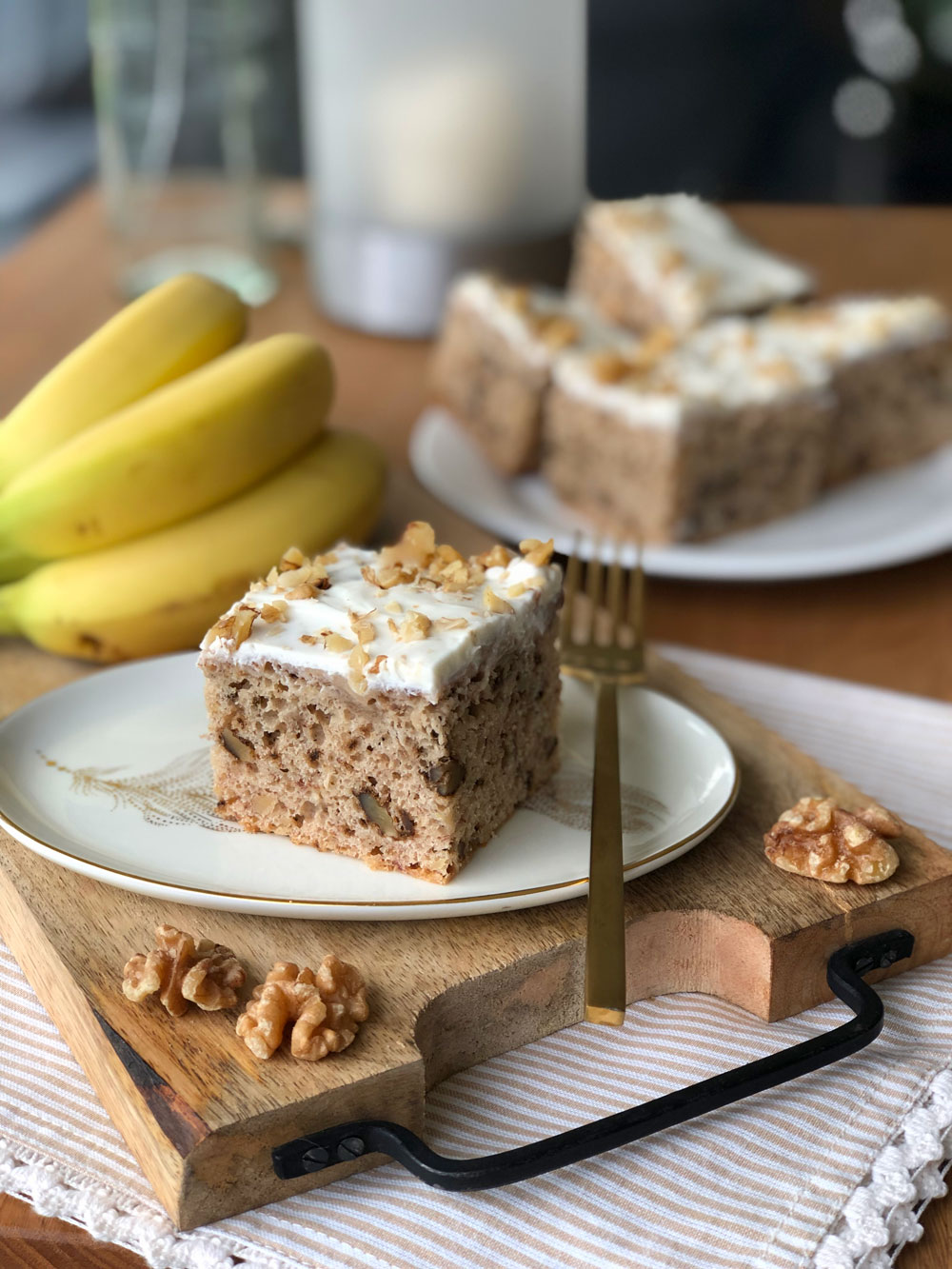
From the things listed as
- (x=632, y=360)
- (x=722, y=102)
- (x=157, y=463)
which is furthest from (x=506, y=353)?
(x=722, y=102)

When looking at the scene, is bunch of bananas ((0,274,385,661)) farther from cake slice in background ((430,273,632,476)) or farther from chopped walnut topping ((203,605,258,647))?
cake slice in background ((430,273,632,476))

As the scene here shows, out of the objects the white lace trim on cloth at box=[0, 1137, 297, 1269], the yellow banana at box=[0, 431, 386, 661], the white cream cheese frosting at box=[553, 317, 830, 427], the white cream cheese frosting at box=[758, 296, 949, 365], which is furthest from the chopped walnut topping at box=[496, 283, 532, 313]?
the white lace trim on cloth at box=[0, 1137, 297, 1269]

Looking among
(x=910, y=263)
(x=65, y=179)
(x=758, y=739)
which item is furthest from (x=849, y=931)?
(x=65, y=179)

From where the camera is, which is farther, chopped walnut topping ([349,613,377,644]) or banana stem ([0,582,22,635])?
banana stem ([0,582,22,635])

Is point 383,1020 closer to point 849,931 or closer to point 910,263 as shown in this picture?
point 849,931

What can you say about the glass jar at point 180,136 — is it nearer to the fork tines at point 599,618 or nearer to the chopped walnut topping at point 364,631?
the fork tines at point 599,618

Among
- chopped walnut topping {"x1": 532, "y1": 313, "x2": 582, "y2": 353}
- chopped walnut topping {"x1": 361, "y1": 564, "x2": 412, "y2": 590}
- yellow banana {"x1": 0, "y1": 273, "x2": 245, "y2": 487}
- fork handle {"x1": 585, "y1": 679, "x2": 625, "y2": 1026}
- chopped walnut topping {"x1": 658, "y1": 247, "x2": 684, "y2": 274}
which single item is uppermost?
yellow banana {"x1": 0, "y1": 273, "x2": 245, "y2": 487}

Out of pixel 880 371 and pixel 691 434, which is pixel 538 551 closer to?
pixel 691 434
